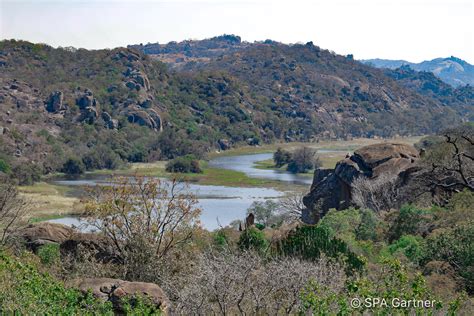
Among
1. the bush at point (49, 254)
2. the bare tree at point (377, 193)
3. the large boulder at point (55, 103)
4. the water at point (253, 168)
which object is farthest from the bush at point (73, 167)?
the bush at point (49, 254)

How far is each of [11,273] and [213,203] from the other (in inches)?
1673

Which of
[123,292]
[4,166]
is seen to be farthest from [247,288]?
[4,166]

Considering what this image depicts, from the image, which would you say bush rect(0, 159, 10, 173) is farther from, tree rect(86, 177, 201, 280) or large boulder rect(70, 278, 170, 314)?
large boulder rect(70, 278, 170, 314)

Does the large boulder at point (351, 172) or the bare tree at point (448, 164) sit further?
the large boulder at point (351, 172)

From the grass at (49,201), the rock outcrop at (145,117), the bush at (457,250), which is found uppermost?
the rock outcrop at (145,117)

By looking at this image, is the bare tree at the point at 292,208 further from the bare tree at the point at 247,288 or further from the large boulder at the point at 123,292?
the large boulder at the point at 123,292

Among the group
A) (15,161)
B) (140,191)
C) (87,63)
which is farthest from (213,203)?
(87,63)

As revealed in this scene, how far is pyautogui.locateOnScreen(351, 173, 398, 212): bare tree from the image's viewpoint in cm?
3203

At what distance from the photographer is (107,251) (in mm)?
18625

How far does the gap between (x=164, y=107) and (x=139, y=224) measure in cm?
11043

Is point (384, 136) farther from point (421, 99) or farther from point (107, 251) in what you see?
point (107, 251)

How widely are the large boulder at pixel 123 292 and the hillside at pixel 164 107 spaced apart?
57.7 m

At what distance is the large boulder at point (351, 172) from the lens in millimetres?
33719

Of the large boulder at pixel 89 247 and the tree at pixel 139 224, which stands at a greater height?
the tree at pixel 139 224
